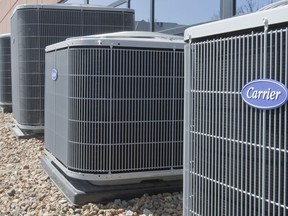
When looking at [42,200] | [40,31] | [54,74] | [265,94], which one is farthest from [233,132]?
[40,31]

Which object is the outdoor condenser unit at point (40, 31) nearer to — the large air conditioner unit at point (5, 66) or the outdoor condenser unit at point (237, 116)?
the large air conditioner unit at point (5, 66)

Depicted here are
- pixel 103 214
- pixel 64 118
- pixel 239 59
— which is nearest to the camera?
pixel 239 59

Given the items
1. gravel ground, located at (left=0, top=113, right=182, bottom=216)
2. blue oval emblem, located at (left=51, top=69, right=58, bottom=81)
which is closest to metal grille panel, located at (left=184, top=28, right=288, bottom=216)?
gravel ground, located at (left=0, top=113, right=182, bottom=216)

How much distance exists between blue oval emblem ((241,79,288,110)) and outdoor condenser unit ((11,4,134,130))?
6378 millimetres

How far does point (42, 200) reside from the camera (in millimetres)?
5297

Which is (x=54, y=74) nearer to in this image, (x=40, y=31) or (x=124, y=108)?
(x=124, y=108)

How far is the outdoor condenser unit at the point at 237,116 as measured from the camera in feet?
7.38

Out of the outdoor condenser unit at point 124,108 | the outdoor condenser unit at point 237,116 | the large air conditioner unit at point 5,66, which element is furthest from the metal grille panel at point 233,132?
the large air conditioner unit at point 5,66

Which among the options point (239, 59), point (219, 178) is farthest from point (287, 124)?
point (219, 178)

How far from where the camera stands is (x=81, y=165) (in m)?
4.93

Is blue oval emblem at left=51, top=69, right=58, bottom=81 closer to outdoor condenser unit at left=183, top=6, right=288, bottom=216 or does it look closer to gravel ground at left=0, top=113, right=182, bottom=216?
gravel ground at left=0, top=113, right=182, bottom=216

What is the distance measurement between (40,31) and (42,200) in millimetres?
4125

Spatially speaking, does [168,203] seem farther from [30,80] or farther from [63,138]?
[30,80]

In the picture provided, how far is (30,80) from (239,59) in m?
6.79
